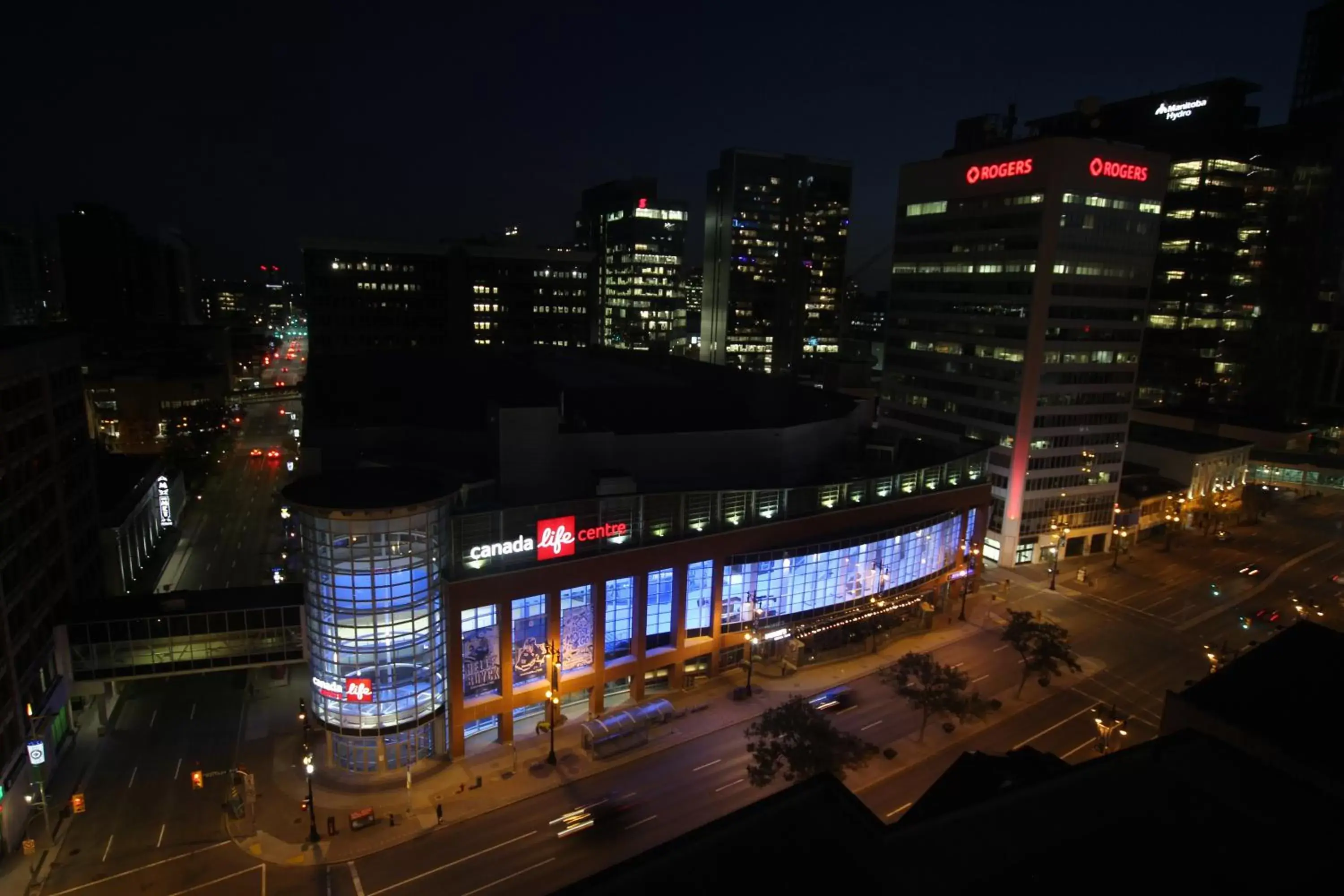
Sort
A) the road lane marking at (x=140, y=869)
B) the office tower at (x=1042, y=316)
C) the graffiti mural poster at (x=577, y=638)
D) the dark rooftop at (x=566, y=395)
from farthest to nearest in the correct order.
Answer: the office tower at (x=1042, y=316) → the dark rooftop at (x=566, y=395) → the graffiti mural poster at (x=577, y=638) → the road lane marking at (x=140, y=869)

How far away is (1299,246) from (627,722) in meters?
158

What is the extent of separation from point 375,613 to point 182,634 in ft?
46.2

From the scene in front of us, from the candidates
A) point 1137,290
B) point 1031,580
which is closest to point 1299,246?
point 1137,290

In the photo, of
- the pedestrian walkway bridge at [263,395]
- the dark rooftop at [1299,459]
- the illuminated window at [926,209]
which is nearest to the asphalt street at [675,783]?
the illuminated window at [926,209]

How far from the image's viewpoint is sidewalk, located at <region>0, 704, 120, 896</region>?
117 ft

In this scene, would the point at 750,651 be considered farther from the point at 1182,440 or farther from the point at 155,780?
the point at 1182,440

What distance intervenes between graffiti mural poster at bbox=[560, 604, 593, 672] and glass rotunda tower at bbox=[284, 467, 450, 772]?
25.6 ft

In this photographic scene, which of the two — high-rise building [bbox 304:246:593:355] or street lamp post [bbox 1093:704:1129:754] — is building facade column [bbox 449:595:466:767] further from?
high-rise building [bbox 304:246:593:355]

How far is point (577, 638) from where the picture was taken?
50.2m

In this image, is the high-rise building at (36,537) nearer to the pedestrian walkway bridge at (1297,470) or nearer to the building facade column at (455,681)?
the building facade column at (455,681)

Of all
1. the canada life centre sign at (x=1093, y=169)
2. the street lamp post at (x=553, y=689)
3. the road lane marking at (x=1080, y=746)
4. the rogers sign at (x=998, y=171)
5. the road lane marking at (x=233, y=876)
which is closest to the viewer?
the road lane marking at (x=233, y=876)

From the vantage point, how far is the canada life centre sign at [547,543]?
4662 cm

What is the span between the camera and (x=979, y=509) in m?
71.0

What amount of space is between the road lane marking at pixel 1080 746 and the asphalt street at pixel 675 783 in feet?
0.80
